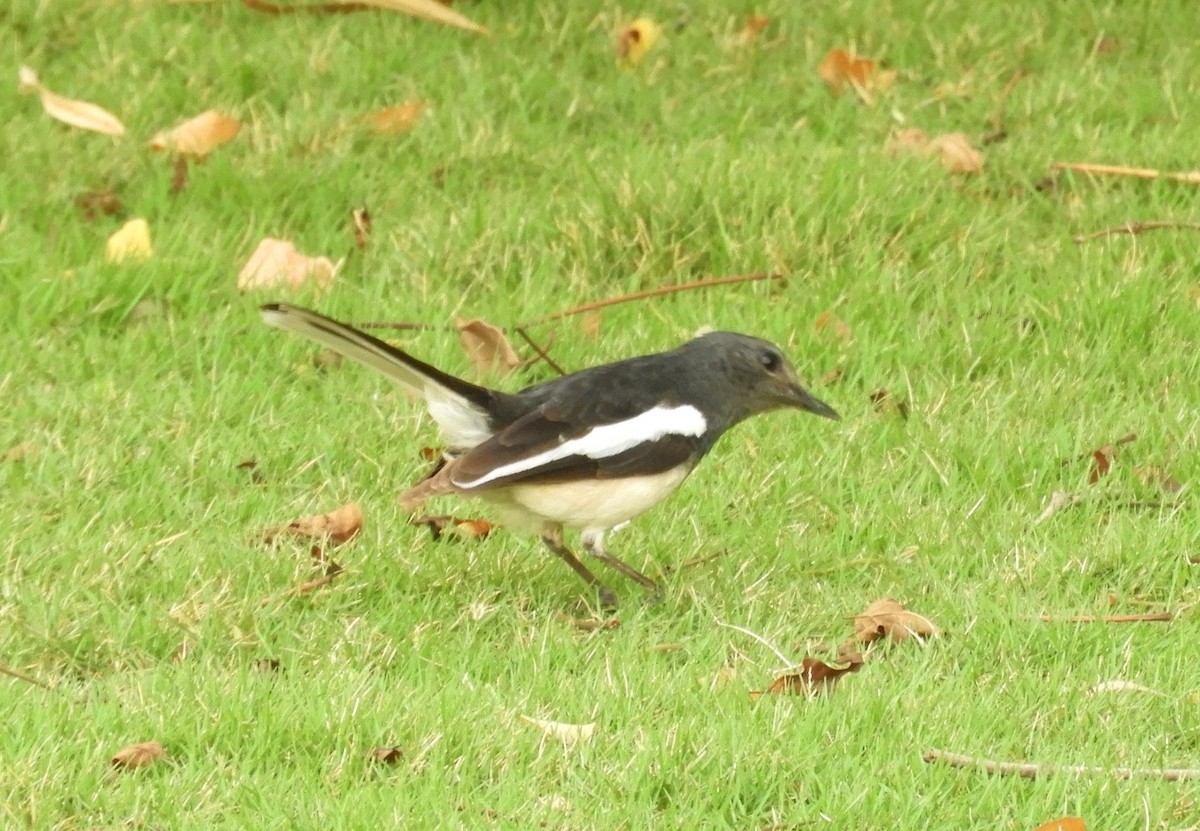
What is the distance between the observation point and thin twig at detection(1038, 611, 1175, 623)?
5090 millimetres

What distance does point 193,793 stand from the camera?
13.8ft

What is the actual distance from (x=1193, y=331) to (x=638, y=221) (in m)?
2.12

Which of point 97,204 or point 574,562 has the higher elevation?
point 574,562

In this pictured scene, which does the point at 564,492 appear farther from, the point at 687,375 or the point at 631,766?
the point at 631,766

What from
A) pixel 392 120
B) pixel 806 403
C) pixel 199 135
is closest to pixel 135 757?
pixel 806 403

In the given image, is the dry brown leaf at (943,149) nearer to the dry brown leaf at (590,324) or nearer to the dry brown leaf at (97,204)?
the dry brown leaf at (590,324)

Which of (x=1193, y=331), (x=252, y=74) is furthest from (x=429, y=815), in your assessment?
(x=252, y=74)

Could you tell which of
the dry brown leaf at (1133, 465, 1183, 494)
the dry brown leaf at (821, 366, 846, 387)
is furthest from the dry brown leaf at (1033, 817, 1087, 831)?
the dry brown leaf at (821, 366, 846, 387)

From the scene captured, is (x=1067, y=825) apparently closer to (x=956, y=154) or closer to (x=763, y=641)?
(x=763, y=641)

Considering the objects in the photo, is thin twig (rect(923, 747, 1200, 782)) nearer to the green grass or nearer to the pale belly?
the green grass

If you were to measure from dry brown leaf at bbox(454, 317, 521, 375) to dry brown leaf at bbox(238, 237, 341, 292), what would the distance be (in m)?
0.71

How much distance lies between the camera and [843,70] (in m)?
8.44

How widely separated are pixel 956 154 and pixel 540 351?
2.29 meters

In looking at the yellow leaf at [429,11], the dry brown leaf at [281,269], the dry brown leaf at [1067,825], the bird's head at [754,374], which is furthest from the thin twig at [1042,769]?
the yellow leaf at [429,11]
